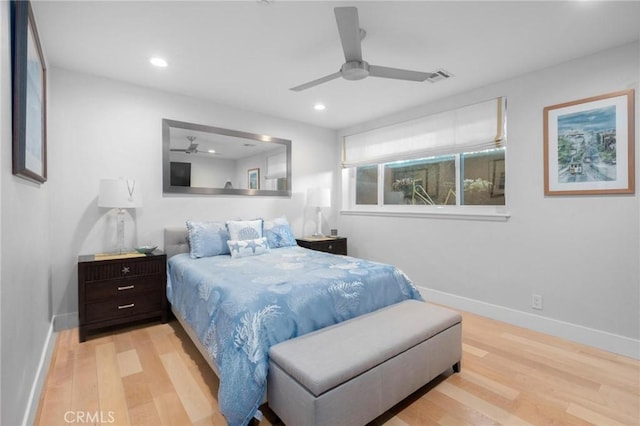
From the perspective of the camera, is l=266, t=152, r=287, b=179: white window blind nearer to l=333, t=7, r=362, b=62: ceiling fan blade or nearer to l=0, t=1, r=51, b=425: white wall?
l=333, t=7, r=362, b=62: ceiling fan blade

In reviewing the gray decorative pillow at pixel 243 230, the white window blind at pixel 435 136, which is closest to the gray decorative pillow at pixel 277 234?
the gray decorative pillow at pixel 243 230

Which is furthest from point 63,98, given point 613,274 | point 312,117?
point 613,274

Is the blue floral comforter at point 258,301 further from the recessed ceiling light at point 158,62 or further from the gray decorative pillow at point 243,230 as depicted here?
the recessed ceiling light at point 158,62

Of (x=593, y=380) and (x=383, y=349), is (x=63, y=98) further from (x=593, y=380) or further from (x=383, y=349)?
(x=593, y=380)

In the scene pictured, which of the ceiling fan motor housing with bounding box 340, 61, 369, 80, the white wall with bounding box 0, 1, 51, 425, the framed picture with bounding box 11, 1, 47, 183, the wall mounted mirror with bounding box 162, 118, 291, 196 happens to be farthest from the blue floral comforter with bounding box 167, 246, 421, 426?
the ceiling fan motor housing with bounding box 340, 61, 369, 80

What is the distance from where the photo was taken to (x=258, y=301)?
1.75 m

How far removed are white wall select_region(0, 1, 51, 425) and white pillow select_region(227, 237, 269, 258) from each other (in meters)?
1.44

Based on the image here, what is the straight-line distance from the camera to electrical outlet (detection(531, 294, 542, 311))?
113 inches

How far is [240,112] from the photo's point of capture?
3916 mm

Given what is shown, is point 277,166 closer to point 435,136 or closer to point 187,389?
point 435,136

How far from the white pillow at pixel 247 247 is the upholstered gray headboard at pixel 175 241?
1.92ft

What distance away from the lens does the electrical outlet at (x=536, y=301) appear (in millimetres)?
2863
